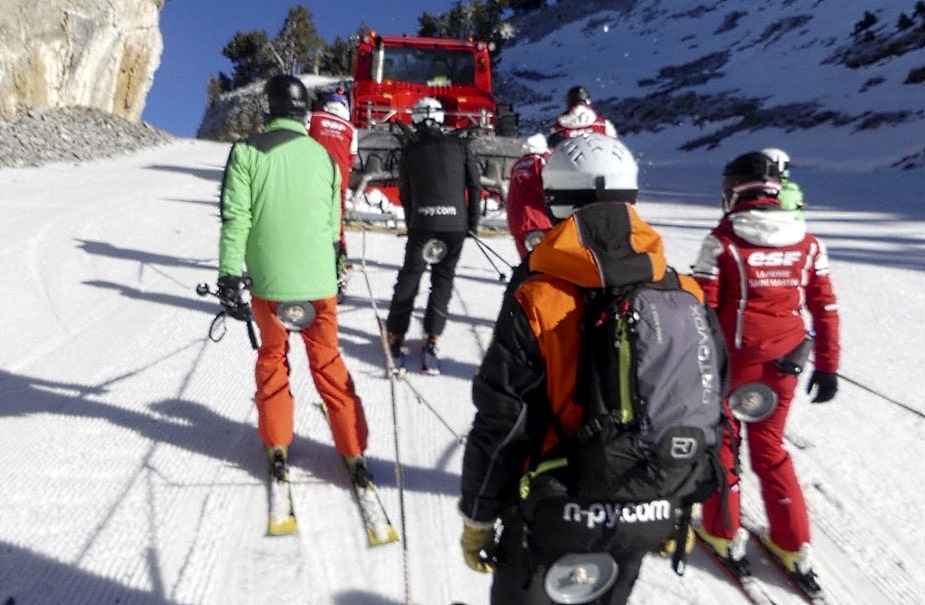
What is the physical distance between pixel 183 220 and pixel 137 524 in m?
8.02

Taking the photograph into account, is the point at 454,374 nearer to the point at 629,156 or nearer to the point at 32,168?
the point at 629,156

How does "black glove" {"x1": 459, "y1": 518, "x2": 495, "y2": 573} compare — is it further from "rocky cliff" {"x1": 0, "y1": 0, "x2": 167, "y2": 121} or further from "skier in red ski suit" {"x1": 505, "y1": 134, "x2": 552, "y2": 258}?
"rocky cliff" {"x1": 0, "y1": 0, "x2": 167, "y2": 121}

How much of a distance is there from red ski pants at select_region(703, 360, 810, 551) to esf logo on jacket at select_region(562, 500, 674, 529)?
50.3 inches

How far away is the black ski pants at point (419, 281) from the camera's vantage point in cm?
540

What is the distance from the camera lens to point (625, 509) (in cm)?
189

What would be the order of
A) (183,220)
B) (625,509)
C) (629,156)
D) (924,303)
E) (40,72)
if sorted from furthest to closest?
(40,72) → (183,220) → (924,303) → (629,156) → (625,509)

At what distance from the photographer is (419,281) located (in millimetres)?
5523

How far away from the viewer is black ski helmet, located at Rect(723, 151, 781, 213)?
116 inches

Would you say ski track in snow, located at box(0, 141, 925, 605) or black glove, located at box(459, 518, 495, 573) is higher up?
black glove, located at box(459, 518, 495, 573)

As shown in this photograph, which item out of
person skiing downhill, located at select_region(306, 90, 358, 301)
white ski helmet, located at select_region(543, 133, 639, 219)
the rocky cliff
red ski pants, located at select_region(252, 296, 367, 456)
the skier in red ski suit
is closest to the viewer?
white ski helmet, located at select_region(543, 133, 639, 219)

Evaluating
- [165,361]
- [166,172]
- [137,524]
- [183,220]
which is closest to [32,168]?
[166,172]

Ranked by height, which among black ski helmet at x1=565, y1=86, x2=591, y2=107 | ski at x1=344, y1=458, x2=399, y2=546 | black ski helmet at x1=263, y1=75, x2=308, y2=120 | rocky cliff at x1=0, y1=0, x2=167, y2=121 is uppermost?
rocky cliff at x1=0, y1=0, x2=167, y2=121

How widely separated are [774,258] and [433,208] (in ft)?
9.09

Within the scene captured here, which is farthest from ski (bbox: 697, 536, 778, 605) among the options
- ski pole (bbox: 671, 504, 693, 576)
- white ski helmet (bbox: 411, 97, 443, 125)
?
white ski helmet (bbox: 411, 97, 443, 125)
